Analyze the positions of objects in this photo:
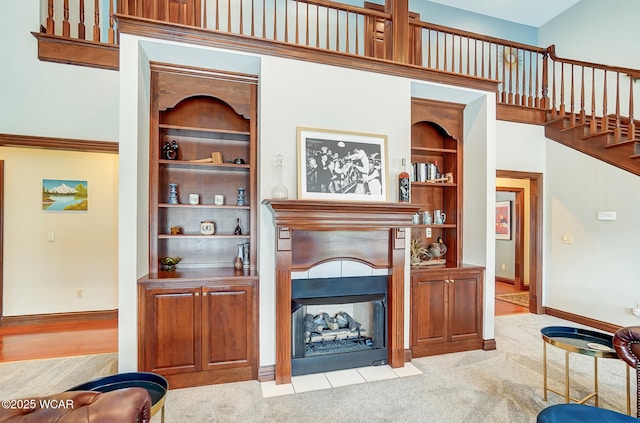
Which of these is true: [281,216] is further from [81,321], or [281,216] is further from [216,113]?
[81,321]

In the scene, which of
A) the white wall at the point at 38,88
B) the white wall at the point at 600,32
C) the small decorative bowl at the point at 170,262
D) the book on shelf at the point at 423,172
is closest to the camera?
the small decorative bowl at the point at 170,262

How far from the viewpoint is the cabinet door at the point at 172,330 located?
105 inches

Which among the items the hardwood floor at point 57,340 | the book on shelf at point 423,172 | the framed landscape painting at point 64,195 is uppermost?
the book on shelf at point 423,172

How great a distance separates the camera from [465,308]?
140 inches

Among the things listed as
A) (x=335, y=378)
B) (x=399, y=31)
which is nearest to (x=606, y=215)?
(x=399, y=31)

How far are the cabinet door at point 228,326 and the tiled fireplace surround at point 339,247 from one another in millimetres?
281

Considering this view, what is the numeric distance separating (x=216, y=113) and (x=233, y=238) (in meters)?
Answer: 1.34

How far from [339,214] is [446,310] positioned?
1.72 m

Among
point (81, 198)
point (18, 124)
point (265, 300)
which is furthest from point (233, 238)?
point (81, 198)

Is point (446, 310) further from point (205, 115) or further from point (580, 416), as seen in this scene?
point (205, 115)

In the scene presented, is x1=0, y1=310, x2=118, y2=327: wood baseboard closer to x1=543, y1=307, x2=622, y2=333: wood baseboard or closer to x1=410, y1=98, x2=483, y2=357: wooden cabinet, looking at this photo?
x1=410, y1=98, x2=483, y2=357: wooden cabinet

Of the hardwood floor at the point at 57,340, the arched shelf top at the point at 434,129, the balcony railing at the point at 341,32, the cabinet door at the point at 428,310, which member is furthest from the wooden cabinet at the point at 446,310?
the hardwood floor at the point at 57,340

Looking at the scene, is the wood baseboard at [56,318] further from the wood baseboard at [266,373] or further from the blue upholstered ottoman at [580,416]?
the blue upholstered ottoman at [580,416]

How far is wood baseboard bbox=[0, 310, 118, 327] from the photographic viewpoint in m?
4.32
